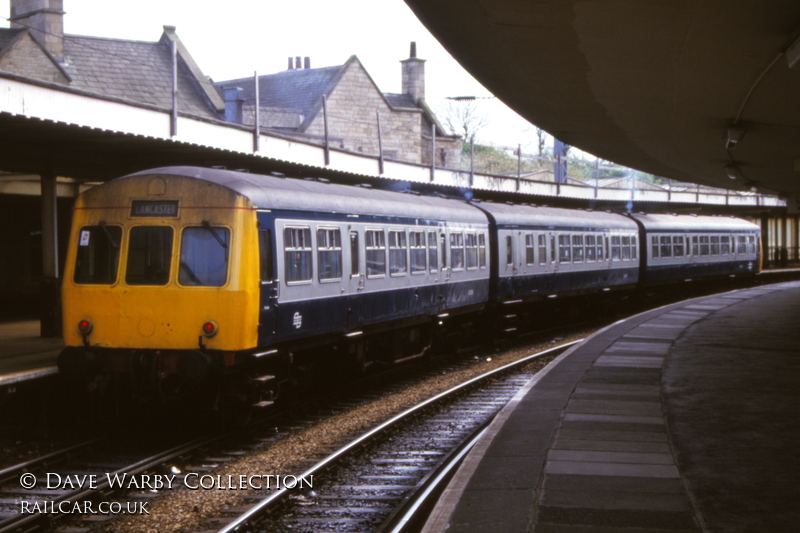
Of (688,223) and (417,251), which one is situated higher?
(688,223)

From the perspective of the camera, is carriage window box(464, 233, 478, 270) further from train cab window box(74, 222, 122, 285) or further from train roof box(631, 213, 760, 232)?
train roof box(631, 213, 760, 232)

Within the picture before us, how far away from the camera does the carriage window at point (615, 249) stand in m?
26.5

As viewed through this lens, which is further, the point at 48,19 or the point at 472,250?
the point at 48,19

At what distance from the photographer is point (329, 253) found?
471 inches

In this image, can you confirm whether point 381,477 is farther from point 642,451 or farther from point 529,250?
point 529,250

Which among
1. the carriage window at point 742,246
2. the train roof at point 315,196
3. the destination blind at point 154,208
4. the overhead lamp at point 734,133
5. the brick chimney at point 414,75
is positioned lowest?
the carriage window at point 742,246

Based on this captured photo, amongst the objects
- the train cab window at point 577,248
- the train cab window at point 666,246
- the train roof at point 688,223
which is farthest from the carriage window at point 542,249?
the train cab window at point 666,246

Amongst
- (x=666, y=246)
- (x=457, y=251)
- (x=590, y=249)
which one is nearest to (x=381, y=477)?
(x=457, y=251)

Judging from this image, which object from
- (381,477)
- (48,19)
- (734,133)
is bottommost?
(381,477)

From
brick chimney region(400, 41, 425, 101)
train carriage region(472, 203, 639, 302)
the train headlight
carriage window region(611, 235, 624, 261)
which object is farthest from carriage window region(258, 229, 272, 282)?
brick chimney region(400, 41, 425, 101)

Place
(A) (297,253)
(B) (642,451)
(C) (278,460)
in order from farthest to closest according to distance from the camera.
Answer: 1. (A) (297,253)
2. (C) (278,460)
3. (B) (642,451)

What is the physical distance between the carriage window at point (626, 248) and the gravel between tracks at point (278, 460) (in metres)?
13.5

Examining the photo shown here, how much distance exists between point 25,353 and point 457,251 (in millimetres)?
7879

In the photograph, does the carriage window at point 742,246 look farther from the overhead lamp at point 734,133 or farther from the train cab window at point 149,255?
the train cab window at point 149,255
